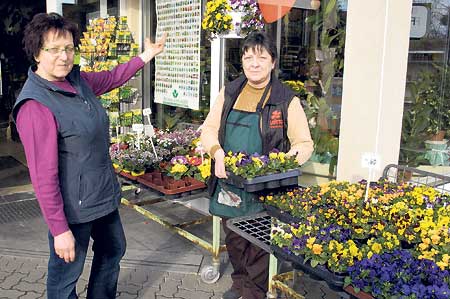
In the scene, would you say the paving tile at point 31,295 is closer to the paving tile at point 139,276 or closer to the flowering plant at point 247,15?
the paving tile at point 139,276

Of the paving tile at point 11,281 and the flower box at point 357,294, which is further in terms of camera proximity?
the paving tile at point 11,281

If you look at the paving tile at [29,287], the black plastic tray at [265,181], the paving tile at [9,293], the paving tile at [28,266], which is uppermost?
the black plastic tray at [265,181]

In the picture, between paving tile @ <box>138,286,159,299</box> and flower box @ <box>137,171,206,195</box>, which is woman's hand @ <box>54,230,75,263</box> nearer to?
paving tile @ <box>138,286,159,299</box>

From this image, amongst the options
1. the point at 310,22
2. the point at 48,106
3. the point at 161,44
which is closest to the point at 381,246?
the point at 48,106

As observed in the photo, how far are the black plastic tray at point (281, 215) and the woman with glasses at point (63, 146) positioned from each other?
0.86 metres

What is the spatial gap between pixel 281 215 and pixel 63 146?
1.20 m

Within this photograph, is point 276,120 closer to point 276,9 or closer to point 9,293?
point 276,9

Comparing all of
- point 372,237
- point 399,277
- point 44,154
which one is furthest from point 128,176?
point 399,277

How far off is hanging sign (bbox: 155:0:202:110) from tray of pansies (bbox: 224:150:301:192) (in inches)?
94.1

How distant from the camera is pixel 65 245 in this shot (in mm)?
2295

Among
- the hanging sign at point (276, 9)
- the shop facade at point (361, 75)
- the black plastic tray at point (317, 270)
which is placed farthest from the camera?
the hanging sign at point (276, 9)

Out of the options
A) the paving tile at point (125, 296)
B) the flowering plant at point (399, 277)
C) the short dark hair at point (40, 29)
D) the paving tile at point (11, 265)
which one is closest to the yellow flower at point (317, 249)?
the flowering plant at point (399, 277)

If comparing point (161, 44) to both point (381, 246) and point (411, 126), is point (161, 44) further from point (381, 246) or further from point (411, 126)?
point (411, 126)

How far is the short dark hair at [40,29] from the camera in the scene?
2348mm
